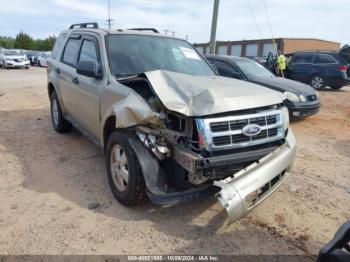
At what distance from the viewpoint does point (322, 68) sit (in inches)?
594

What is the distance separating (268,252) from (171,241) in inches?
34.5

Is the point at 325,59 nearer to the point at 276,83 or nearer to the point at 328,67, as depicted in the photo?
the point at 328,67

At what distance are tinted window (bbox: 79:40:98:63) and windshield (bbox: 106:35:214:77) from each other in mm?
280

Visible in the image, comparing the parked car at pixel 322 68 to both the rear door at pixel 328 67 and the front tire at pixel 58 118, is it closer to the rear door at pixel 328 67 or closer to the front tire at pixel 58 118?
the rear door at pixel 328 67

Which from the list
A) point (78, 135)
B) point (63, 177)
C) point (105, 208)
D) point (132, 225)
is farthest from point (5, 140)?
point (132, 225)

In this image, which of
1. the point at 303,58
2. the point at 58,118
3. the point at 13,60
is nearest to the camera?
the point at 58,118

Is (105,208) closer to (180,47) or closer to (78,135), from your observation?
(180,47)

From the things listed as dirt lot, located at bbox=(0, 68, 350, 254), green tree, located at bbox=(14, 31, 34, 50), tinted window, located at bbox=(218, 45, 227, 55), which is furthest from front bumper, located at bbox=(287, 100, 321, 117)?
green tree, located at bbox=(14, 31, 34, 50)

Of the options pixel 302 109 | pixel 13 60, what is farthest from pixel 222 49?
pixel 302 109

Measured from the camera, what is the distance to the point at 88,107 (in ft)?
15.6

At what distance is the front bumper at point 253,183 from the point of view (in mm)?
2900

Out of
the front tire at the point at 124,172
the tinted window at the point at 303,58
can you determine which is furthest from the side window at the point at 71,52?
the tinted window at the point at 303,58

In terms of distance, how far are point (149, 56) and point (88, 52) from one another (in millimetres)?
984

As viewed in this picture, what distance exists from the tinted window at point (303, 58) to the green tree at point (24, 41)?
61554 millimetres
